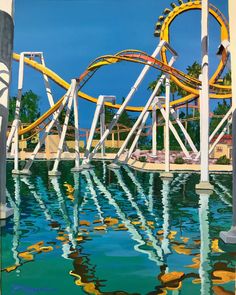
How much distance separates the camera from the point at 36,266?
6309 mm

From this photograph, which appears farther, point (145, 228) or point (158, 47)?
point (158, 47)

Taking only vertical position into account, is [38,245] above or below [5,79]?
below

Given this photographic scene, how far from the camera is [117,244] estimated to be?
7.74 metres

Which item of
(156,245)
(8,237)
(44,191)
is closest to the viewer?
(156,245)

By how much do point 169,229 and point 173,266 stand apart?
2.74 metres

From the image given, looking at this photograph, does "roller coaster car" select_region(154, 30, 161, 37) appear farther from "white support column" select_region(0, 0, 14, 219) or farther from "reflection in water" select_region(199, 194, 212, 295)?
"white support column" select_region(0, 0, 14, 219)

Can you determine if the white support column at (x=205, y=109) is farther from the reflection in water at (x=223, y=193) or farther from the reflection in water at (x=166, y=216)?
the reflection in water at (x=166, y=216)

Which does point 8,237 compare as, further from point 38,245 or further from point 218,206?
point 218,206

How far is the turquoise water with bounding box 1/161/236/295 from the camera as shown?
555cm

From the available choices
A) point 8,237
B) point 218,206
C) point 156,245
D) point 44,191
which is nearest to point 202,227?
point 156,245

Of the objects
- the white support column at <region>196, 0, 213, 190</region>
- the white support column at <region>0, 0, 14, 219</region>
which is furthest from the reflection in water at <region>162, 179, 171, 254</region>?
the white support column at <region>0, 0, 14, 219</region>
